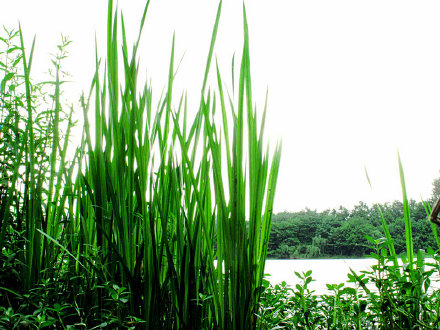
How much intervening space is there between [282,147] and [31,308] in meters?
0.81

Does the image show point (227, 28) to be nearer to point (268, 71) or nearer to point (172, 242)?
point (268, 71)

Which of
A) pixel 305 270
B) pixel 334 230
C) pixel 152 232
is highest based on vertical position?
pixel 152 232

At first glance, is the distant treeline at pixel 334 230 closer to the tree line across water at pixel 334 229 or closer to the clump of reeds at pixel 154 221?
the tree line across water at pixel 334 229

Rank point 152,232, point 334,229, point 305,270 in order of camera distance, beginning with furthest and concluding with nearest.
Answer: point 334,229, point 305,270, point 152,232

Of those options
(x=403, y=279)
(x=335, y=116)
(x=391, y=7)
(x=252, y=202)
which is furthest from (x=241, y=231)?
(x=391, y=7)

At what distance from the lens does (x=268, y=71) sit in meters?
0.86

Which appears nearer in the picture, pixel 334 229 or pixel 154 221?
pixel 154 221

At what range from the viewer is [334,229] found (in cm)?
178

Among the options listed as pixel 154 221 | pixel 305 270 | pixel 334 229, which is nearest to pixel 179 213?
pixel 154 221

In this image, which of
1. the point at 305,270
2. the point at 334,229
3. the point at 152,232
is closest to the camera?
the point at 152,232

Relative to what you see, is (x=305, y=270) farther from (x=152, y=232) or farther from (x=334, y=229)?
(x=152, y=232)

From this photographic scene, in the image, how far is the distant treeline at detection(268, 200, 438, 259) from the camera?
1.11m

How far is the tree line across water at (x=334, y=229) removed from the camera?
112cm

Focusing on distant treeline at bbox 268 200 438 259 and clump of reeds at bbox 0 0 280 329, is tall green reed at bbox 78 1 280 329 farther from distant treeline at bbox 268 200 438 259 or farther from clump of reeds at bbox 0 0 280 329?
distant treeline at bbox 268 200 438 259
